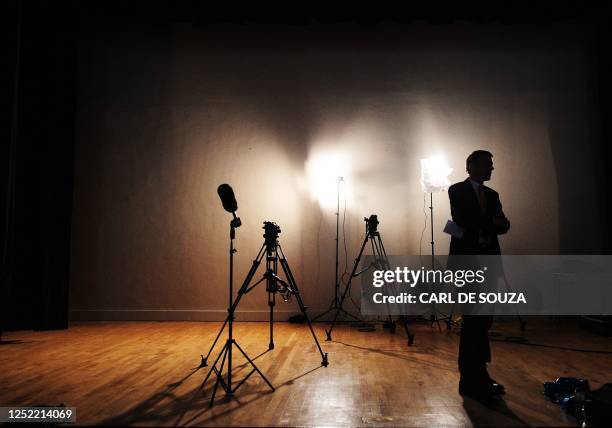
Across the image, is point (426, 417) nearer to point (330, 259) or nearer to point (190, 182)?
point (330, 259)

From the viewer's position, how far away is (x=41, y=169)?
218 inches

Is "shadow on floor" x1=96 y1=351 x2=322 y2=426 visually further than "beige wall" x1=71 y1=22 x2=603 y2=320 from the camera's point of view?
No

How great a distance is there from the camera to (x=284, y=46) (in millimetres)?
6445

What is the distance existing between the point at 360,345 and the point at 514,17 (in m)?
4.80

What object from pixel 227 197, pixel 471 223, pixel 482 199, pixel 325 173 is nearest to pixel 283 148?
pixel 325 173

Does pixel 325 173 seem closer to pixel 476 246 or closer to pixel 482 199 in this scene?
pixel 482 199

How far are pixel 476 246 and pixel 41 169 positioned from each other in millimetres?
5188

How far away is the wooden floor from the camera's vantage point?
2416 millimetres

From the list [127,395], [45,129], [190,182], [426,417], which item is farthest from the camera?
[190,182]

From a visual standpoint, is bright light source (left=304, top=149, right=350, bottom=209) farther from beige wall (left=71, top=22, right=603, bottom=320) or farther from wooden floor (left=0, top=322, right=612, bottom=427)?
wooden floor (left=0, top=322, right=612, bottom=427)

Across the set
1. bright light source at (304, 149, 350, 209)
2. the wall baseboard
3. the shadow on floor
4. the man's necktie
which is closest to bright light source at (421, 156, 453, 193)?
bright light source at (304, 149, 350, 209)

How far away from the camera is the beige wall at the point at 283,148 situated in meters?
6.11

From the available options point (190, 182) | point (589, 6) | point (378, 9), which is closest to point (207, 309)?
point (190, 182)

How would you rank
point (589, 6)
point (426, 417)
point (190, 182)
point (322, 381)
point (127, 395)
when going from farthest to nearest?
point (190, 182) < point (589, 6) < point (322, 381) < point (127, 395) < point (426, 417)
